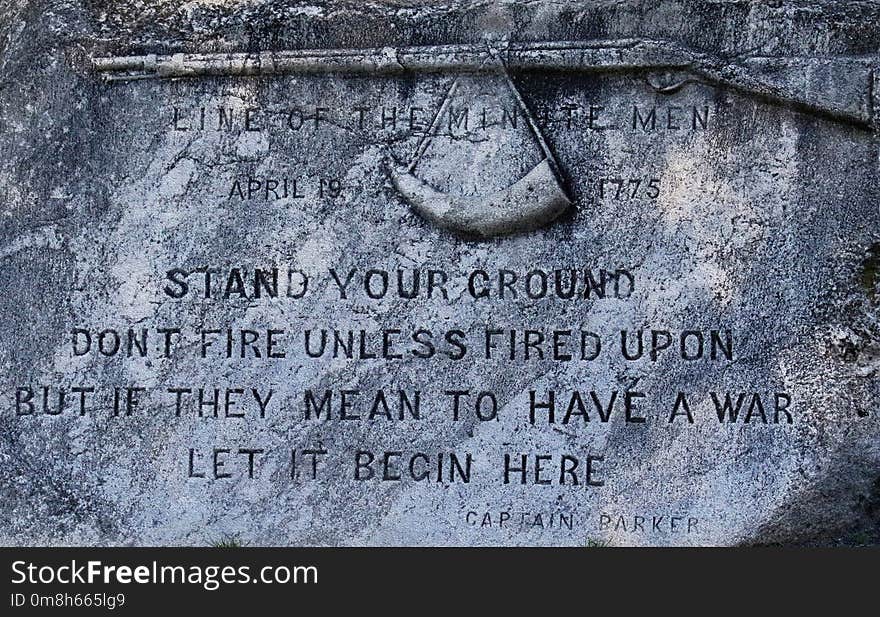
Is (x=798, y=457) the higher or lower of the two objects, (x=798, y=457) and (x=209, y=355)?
the lower

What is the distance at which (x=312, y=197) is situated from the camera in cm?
518

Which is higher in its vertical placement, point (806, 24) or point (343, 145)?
point (806, 24)

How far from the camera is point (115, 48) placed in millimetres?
5262

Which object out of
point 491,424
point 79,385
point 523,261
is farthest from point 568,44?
point 79,385

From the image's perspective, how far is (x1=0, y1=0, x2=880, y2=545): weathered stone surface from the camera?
5.05 meters

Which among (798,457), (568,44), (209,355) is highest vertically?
(568,44)

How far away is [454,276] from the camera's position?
Answer: 5.13 m

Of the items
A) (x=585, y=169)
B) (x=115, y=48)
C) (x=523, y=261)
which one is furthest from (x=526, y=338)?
(x=115, y=48)

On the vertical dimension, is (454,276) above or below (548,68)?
below

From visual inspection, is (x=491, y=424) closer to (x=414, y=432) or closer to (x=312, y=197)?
(x=414, y=432)

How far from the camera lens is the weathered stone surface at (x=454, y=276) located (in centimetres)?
505

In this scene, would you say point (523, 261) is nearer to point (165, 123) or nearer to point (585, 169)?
point (585, 169)

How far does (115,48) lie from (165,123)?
12.5 inches

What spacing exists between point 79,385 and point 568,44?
198cm
